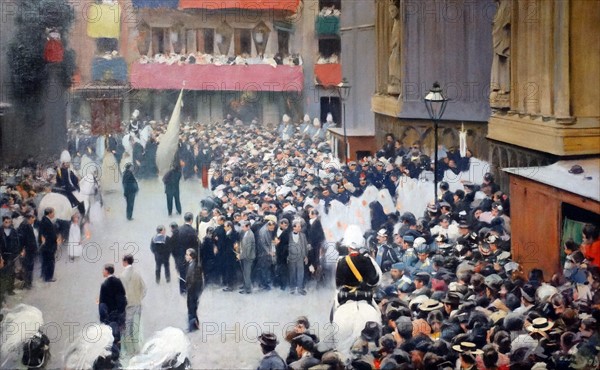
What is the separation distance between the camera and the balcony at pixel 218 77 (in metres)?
9.03

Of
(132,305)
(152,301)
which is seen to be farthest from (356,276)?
(132,305)

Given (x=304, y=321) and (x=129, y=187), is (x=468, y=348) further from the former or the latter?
(x=129, y=187)

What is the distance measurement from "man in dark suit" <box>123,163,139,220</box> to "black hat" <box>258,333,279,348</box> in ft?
5.68

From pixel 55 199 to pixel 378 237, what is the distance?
10.5 feet

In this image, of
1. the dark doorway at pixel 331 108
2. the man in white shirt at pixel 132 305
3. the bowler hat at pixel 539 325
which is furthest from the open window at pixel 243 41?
the bowler hat at pixel 539 325

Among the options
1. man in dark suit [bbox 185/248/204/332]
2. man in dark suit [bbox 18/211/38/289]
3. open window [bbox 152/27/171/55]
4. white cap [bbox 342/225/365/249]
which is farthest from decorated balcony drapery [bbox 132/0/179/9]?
white cap [bbox 342/225/365/249]

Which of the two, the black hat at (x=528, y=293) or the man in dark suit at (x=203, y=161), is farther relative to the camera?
the man in dark suit at (x=203, y=161)

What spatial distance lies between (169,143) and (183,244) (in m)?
1.01

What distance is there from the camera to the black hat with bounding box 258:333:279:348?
882cm

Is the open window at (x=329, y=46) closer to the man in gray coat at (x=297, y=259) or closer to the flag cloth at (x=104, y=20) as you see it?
the man in gray coat at (x=297, y=259)

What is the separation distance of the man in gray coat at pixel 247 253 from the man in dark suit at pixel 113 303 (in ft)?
3.86

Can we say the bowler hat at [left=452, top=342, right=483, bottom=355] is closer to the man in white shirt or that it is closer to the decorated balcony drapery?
the man in white shirt

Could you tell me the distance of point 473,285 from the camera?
8.78 metres

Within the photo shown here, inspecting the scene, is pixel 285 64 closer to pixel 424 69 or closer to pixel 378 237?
pixel 424 69
